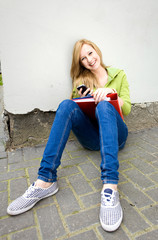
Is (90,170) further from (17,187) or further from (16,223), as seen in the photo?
(16,223)

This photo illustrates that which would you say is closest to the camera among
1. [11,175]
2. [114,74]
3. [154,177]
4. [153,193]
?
[153,193]

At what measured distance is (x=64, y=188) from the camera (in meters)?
1.61

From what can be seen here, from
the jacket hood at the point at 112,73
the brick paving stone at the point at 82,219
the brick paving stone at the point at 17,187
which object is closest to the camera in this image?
the brick paving stone at the point at 82,219

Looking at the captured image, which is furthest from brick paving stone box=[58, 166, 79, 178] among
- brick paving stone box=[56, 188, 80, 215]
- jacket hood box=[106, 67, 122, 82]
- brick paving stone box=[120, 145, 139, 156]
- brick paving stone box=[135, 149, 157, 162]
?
jacket hood box=[106, 67, 122, 82]

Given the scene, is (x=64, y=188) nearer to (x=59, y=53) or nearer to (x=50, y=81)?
(x=50, y=81)

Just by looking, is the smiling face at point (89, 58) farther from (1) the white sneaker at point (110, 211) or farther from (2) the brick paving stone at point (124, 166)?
(1) the white sneaker at point (110, 211)

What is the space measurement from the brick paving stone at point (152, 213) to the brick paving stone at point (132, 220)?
6 cm

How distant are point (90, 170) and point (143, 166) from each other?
552 mm

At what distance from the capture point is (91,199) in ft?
4.76

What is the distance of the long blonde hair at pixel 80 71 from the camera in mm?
2034

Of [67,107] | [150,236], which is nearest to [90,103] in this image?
[67,107]

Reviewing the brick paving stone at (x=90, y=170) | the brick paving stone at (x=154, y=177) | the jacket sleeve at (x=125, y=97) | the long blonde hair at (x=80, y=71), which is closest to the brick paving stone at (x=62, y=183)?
the brick paving stone at (x=90, y=170)

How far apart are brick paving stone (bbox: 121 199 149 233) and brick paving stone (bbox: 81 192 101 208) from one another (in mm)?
200

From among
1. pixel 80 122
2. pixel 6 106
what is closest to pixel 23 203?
pixel 80 122
